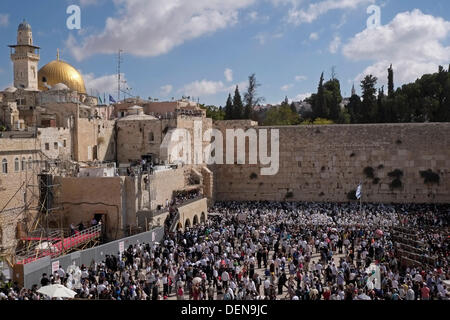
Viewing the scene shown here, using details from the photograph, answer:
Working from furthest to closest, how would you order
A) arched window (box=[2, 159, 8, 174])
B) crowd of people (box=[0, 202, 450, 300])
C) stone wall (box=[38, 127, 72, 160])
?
stone wall (box=[38, 127, 72, 160]), arched window (box=[2, 159, 8, 174]), crowd of people (box=[0, 202, 450, 300])

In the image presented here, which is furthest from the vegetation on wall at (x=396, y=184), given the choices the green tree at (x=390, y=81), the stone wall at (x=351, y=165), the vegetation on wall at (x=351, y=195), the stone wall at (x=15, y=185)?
the stone wall at (x=15, y=185)

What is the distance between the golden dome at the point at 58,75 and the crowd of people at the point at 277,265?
16.2 meters

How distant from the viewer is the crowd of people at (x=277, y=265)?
34.3ft

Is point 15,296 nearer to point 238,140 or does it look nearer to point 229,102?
point 238,140

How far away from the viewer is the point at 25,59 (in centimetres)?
2945

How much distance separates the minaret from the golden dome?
1567mm

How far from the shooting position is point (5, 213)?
1625 cm

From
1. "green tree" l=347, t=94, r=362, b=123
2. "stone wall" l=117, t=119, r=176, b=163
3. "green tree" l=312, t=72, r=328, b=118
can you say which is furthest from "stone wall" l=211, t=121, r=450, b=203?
"green tree" l=312, t=72, r=328, b=118

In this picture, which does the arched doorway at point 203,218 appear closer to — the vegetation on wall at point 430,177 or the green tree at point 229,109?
the vegetation on wall at point 430,177

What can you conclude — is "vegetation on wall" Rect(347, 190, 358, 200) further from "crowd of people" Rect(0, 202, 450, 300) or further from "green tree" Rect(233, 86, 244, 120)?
"green tree" Rect(233, 86, 244, 120)

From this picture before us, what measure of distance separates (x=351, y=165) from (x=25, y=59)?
20725 millimetres

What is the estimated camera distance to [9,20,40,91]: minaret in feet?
95.9
